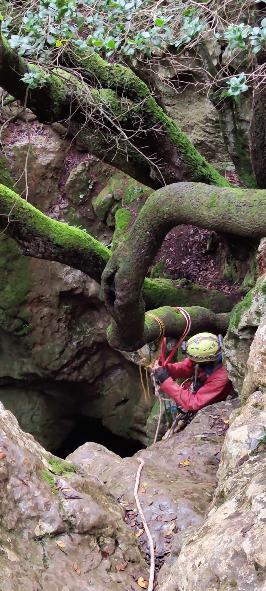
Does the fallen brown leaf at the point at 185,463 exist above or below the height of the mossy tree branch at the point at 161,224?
below

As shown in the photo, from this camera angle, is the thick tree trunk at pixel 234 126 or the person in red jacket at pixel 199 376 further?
the thick tree trunk at pixel 234 126

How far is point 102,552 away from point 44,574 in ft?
1.51

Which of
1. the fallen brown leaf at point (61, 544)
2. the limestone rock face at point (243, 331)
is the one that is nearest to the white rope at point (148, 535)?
the fallen brown leaf at point (61, 544)

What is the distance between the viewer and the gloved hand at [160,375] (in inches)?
228

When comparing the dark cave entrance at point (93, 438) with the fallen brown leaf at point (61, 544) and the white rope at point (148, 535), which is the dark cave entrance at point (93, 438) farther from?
the fallen brown leaf at point (61, 544)

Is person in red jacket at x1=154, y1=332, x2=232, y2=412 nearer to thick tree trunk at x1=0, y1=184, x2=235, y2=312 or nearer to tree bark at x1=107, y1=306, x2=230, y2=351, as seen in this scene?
tree bark at x1=107, y1=306, x2=230, y2=351

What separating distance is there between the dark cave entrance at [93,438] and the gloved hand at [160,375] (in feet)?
16.2

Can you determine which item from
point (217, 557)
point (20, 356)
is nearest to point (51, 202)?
point (20, 356)

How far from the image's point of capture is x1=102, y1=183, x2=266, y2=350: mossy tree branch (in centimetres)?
497

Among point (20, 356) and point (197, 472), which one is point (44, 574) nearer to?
point (197, 472)

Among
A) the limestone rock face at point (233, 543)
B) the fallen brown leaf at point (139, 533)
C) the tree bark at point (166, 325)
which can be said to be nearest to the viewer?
the limestone rock face at point (233, 543)

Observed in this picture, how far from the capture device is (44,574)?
2.62m

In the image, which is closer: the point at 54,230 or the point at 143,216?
the point at 143,216

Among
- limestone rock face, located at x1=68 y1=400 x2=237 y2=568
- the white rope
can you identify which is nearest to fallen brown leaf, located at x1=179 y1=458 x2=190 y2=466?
limestone rock face, located at x1=68 y1=400 x2=237 y2=568
